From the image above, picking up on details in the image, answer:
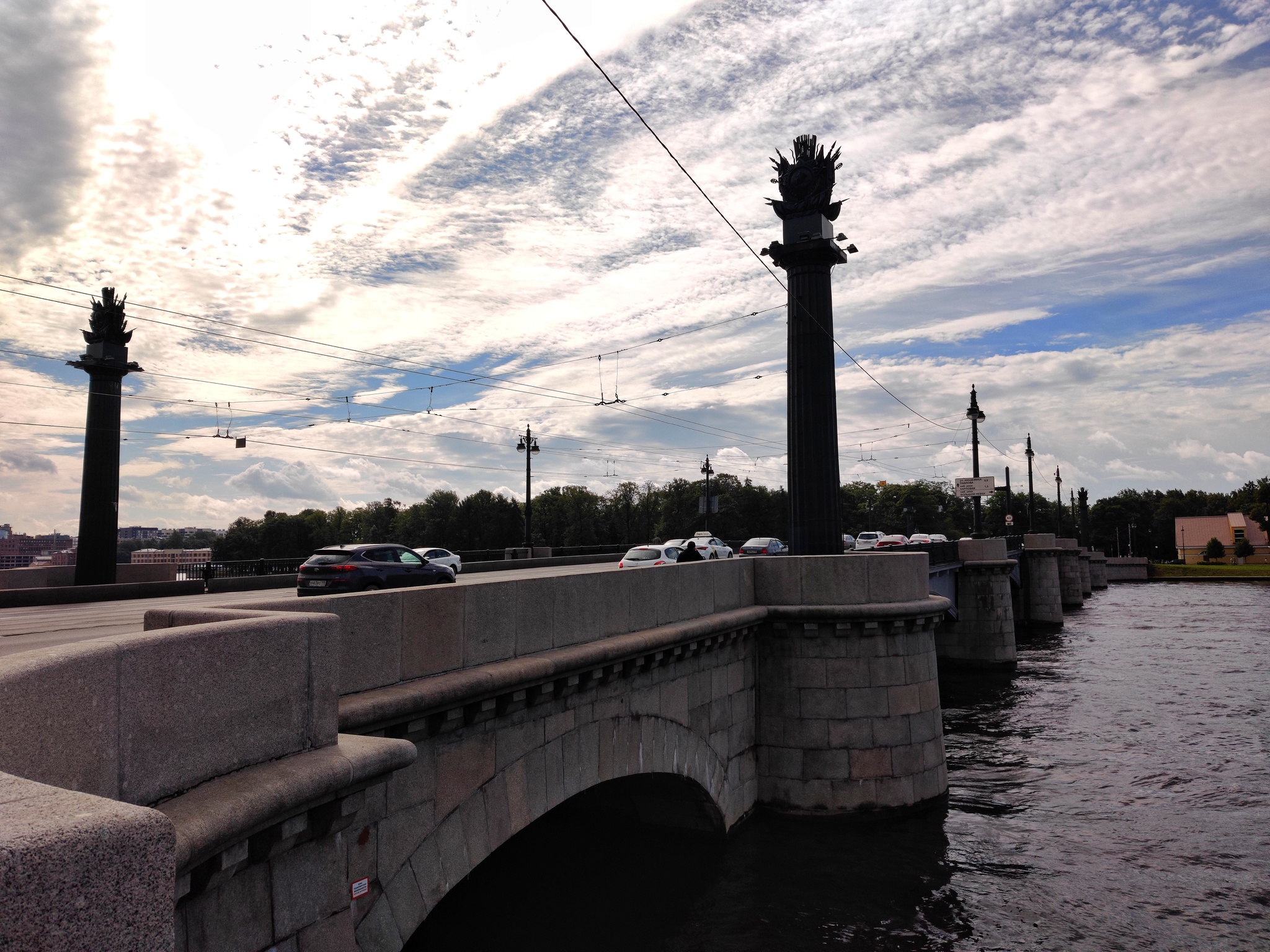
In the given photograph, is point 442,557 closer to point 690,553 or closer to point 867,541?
point 690,553

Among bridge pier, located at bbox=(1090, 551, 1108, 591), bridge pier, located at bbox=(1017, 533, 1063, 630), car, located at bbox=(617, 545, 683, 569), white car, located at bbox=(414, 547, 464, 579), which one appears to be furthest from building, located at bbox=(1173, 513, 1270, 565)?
white car, located at bbox=(414, 547, 464, 579)

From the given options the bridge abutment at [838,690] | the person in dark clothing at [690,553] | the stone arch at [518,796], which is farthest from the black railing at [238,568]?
the stone arch at [518,796]

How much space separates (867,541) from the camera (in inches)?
2135

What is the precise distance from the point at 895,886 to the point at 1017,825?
4.49 meters

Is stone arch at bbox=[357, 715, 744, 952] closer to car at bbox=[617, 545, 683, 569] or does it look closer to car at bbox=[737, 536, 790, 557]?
car at bbox=[617, 545, 683, 569]

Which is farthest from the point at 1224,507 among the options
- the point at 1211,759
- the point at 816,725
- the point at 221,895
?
the point at 221,895

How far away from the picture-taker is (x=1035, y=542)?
54.9m

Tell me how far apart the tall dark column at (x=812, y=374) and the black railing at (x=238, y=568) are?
1666cm

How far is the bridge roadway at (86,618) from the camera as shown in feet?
38.2

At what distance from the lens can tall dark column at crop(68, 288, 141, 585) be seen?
26.6 meters

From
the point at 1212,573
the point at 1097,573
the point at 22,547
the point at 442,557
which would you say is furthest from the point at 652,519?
the point at 22,547

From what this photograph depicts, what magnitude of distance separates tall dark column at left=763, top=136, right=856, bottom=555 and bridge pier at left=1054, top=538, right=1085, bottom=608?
175ft

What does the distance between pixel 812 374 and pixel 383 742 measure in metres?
16.4

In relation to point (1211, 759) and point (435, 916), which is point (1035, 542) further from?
point (435, 916)
